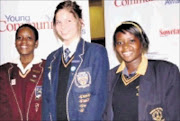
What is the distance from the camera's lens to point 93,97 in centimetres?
258

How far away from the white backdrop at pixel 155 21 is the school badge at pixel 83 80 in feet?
3.68

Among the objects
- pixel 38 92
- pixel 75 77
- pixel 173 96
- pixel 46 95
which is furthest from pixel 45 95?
pixel 173 96

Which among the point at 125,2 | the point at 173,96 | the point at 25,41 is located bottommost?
the point at 173,96

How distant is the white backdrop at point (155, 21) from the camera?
3.27m

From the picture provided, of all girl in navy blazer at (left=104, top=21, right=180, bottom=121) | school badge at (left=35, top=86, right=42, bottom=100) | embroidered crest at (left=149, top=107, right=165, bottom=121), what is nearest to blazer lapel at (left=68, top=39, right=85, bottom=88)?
girl in navy blazer at (left=104, top=21, right=180, bottom=121)

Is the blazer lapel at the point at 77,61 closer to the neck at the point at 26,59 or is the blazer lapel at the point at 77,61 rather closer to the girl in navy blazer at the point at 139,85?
the girl in navy blazer at the point at 139,85

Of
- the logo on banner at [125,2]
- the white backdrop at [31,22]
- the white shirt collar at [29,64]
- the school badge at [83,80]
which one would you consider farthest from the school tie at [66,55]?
the logo on banner at [125,2]

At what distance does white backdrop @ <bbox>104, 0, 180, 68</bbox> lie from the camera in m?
3.27

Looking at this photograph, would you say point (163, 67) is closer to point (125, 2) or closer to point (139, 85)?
point (139, 85)

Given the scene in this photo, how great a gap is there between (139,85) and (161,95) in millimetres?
192

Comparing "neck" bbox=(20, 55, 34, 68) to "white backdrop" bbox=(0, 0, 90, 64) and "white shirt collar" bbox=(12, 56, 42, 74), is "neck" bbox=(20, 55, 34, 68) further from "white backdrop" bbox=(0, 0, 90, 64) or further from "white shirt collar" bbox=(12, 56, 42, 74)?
"white backdrop" bbox=(0, 0, 90, 64)

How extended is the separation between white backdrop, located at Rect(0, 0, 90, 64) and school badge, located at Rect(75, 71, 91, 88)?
1.13 metres

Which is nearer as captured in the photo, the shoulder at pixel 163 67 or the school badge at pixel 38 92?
the shoulder at pixel 163 67

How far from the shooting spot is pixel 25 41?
318 cm
